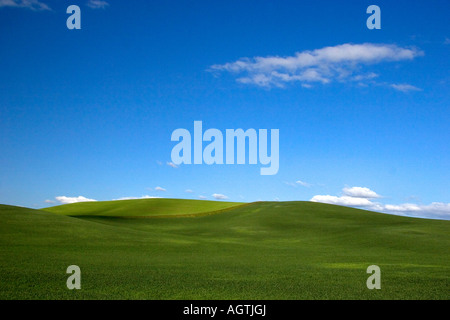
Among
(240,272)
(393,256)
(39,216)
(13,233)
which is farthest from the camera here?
(39,216)

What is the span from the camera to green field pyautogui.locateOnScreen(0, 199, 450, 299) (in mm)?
13812

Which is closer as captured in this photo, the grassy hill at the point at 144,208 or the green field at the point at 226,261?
the green field at the point at 226,261

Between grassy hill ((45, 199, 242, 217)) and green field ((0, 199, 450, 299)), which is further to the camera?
grassy hill ((45, 199, 242, 217))

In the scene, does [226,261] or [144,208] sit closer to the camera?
[226,261]

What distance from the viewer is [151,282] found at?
15.2m

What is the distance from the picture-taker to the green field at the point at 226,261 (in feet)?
45.3

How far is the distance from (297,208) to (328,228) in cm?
1903

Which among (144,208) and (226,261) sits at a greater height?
(144,208)

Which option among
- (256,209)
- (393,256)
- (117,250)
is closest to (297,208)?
(256,209)

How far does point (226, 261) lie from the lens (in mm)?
22875

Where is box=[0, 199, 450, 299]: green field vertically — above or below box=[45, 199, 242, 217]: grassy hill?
below

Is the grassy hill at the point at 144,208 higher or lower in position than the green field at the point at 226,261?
higher
